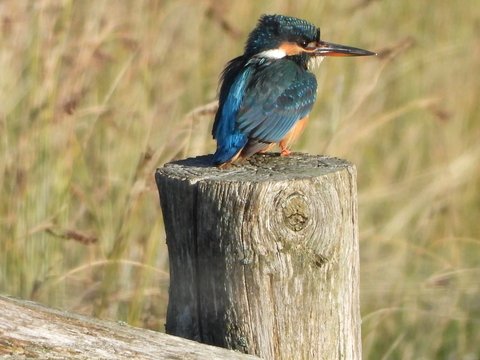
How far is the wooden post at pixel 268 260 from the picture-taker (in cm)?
192

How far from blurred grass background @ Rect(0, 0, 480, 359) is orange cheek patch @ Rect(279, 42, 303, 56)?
321 mm

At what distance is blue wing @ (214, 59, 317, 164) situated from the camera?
2781 millimetres

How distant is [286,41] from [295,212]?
1.55 meters

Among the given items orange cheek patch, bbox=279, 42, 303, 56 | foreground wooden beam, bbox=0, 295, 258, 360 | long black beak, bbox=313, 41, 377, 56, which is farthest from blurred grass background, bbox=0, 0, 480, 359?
foreground wooden beam, bbox=0, 295, 258, 360

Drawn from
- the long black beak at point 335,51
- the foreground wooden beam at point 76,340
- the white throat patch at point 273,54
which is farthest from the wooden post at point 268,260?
the long black beak at point 335,51

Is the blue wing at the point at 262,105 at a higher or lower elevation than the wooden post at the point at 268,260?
higher

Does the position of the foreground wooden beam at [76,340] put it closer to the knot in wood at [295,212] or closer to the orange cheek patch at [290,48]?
the knot in wood at [295,212]

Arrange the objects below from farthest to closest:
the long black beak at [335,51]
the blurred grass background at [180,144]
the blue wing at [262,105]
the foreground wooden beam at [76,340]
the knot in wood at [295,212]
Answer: the long black beak at [335,51] → the blurred grass background at [180,144] → the blue wing at [262,105] → the knot in wood at [295,212] → the foreground wooden beam at [76,340]

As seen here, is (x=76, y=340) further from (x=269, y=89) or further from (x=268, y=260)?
(x=269, y=89)

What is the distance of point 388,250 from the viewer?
456cm

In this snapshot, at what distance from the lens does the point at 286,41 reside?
10.9 feet

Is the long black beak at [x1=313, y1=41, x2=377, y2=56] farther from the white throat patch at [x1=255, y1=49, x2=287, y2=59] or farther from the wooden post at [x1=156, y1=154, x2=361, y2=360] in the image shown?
the wooden post at [x1=156, y1=154, x2=361, y2=360]

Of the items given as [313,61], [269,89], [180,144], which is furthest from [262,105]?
[180,144]

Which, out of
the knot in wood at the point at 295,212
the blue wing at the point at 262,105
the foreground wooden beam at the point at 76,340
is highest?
the blue wing at the point at 262,105
